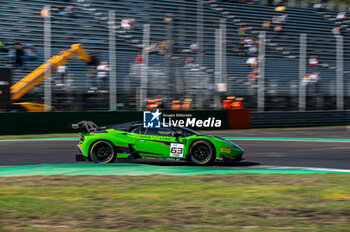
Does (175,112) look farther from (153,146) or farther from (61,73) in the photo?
(153,146)

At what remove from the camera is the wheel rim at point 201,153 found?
10141 mm

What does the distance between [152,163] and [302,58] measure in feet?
54.4

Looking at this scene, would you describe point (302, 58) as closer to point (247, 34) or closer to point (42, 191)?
point (247, 34)

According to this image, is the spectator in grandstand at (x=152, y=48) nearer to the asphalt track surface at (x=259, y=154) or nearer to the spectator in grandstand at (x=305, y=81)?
the asphalt track surface at (x=259, y=154)

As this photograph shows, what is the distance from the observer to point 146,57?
21391 mm

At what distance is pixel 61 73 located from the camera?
19547mm

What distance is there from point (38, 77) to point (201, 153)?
10799 millimetres

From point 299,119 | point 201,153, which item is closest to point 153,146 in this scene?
point 201,153

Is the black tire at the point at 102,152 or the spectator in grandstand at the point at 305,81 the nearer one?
the black tire at the point at 102,152

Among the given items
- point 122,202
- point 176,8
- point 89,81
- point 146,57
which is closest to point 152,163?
point 122,202

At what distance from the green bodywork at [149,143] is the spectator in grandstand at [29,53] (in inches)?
407

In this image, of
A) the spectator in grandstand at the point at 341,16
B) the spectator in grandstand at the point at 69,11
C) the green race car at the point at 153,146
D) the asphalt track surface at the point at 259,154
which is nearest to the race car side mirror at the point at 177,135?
the green race car at the point at 153,146

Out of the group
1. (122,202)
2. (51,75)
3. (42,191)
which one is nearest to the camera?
(122,202)

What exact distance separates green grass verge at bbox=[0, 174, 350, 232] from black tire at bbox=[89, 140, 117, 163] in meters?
1.78
